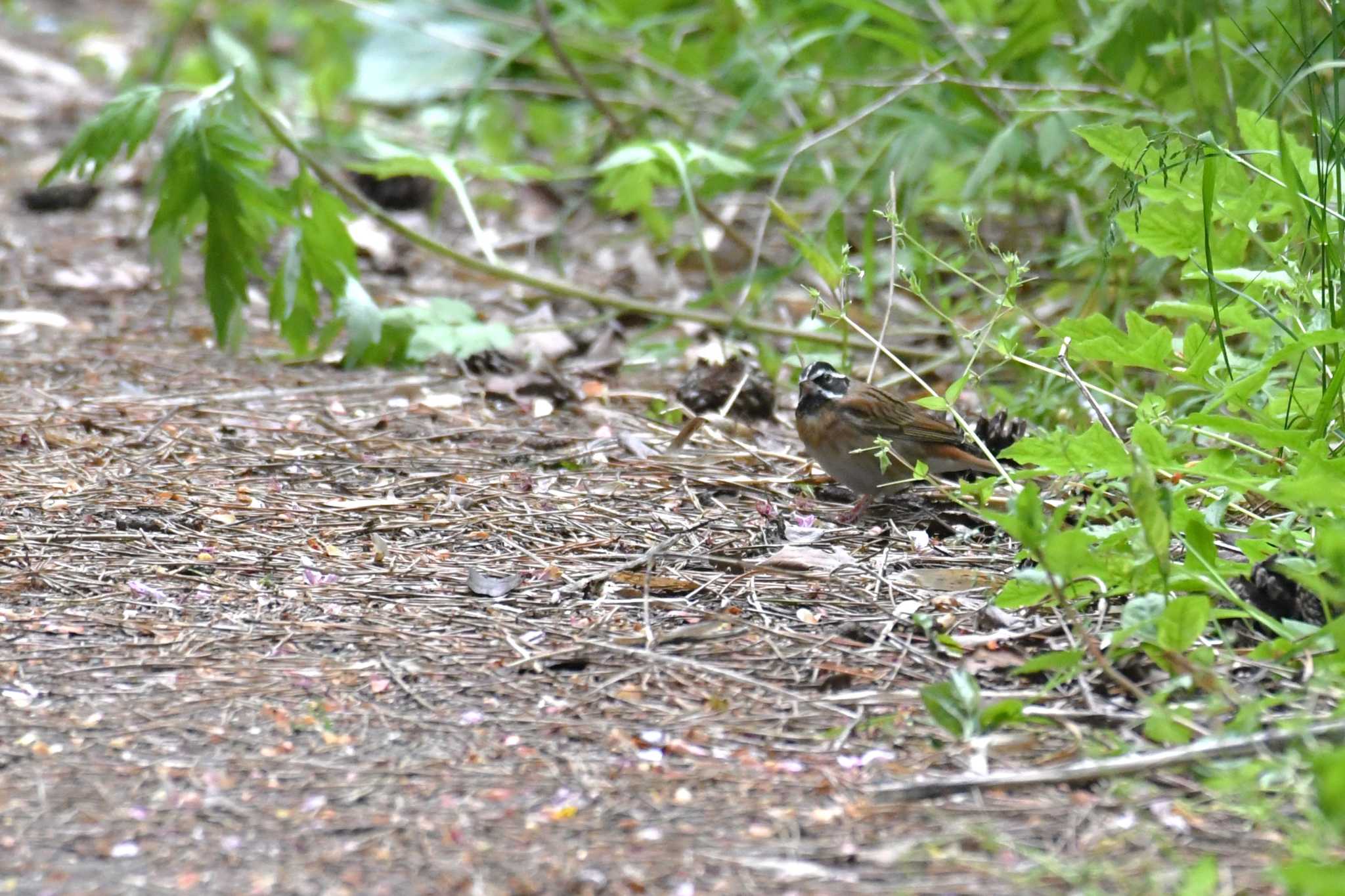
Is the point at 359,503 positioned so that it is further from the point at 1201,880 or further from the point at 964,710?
the point at 1201,880

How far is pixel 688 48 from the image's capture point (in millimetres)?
7480

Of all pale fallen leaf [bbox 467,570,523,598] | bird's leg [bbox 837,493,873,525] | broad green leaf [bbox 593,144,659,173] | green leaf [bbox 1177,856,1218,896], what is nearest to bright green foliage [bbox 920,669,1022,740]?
green leaf [bbox 1177,856,1218,896]

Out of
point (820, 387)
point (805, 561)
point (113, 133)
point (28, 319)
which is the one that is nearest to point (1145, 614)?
point (805, 561)

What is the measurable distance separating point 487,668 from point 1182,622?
1430 mm

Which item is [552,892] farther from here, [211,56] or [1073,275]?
[211,56]

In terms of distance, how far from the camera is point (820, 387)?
4504mm

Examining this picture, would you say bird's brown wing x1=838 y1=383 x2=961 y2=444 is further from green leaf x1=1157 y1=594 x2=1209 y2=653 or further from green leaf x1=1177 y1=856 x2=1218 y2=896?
green leaf x1=1177 y1=856 x2=1218 y2=896

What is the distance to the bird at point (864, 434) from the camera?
13.9ft

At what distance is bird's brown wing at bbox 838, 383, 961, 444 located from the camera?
14.8ft

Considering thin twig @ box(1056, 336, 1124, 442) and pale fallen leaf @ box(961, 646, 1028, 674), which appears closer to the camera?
pale fallen leaf @ box(961, 646, 1028, 674)

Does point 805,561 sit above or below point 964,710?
below

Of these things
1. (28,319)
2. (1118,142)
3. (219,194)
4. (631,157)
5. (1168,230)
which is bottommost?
(28,319)

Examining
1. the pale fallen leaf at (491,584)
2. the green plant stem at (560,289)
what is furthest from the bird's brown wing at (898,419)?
the pale fallen leaf at (491,584)

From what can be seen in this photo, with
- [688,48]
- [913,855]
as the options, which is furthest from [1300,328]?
[688,48]
